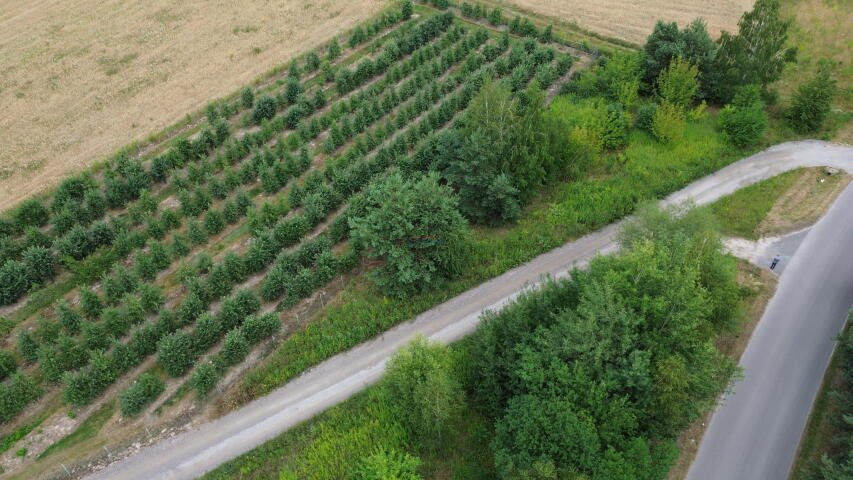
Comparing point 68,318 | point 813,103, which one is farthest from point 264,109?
point 813,103

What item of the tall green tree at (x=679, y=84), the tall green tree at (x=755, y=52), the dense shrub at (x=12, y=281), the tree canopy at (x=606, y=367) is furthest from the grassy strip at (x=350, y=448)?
the tall green tree at (x=755, y=52)

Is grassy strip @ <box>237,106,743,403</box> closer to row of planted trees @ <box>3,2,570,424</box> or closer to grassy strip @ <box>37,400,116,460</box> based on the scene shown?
row of planted trees @ <box>3,2,570,424</box>

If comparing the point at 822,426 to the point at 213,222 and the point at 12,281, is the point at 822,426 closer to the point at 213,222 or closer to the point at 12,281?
the point at 213,222

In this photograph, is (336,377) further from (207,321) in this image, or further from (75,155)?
(75,155)

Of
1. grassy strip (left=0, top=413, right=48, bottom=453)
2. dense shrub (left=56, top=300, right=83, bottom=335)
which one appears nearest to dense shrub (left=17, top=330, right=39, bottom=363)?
dense shrub (left=56, top=300, right=83, bottom=335)

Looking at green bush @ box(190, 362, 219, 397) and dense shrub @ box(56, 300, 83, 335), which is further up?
dense shrub @ box(56, 300, 83, 335)

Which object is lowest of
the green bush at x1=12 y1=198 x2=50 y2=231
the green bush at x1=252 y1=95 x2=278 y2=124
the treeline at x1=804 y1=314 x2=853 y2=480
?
the treeline at x1=804 y1=314 x2=853 y2=480
